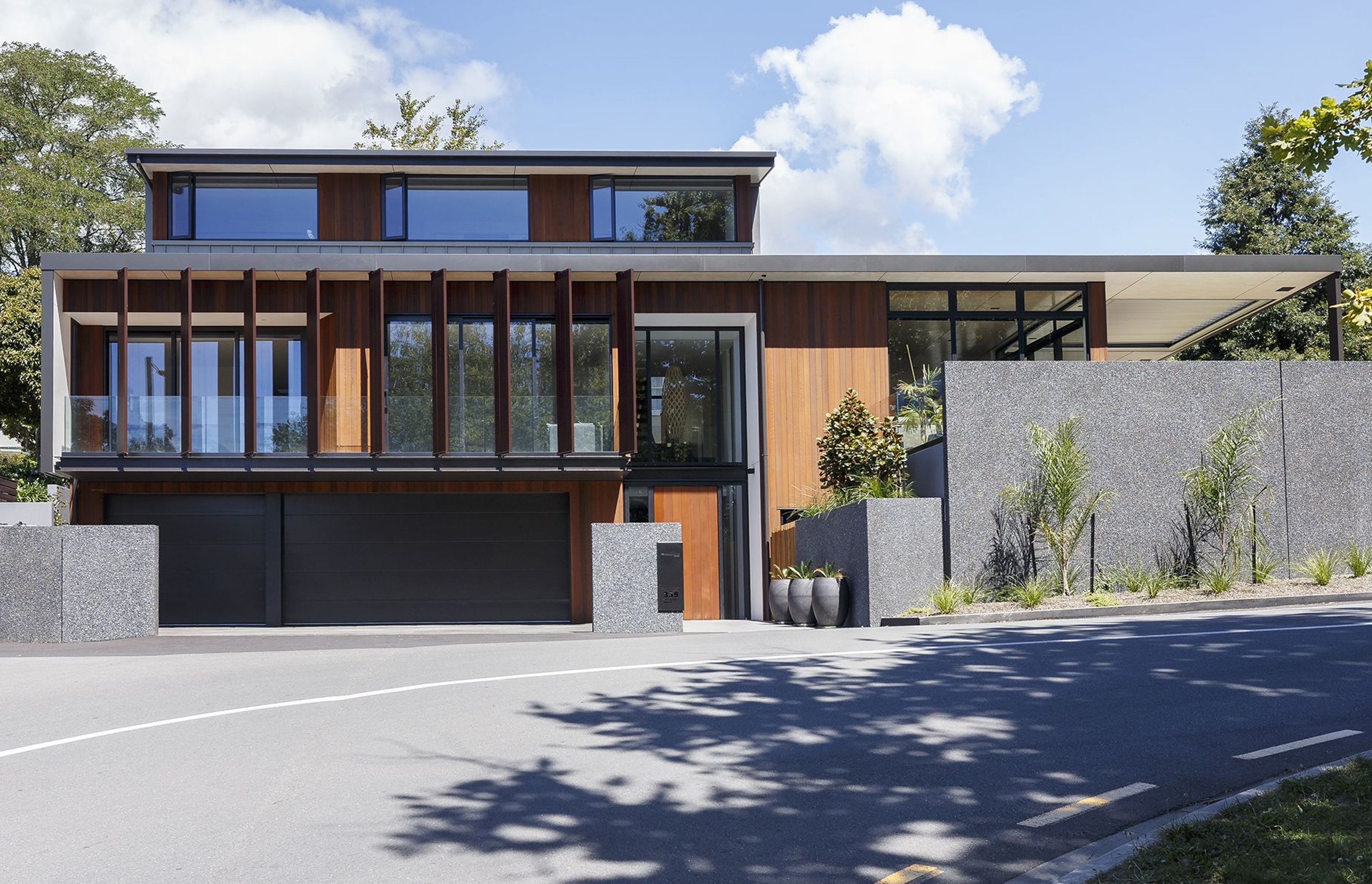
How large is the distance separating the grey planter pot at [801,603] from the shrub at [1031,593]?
2956 mm

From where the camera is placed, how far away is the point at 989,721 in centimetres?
779

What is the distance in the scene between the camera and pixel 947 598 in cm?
1561

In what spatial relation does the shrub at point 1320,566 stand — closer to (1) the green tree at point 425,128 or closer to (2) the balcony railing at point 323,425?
(2) the balcony railing at point 323,425

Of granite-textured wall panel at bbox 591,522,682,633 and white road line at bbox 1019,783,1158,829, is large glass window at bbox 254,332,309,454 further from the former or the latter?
white road line at bbox 1019,783,1158,829

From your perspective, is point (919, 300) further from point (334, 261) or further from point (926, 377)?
point (334, 261)

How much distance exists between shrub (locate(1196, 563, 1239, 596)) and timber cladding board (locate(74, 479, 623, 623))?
1032cm

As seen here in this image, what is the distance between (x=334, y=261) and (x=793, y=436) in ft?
29.4

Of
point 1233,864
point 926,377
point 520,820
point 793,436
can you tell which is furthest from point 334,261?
point 1233,864

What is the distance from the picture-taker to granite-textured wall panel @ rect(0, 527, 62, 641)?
16.6 metres

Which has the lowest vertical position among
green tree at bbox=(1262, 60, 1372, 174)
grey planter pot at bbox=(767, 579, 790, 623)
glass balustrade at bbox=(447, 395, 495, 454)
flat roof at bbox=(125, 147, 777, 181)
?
grey planter pot at bbox=(767, 579, 790, 623)

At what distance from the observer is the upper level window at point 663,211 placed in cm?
2548

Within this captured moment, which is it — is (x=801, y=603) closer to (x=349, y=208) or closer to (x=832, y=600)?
(x=832, y=600)

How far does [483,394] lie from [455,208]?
533 centimetres

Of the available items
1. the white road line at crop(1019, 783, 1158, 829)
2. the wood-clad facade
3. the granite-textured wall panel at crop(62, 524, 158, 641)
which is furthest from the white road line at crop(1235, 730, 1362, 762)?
the granite-textured wall panel at crop(62, 524, 158, 641)
